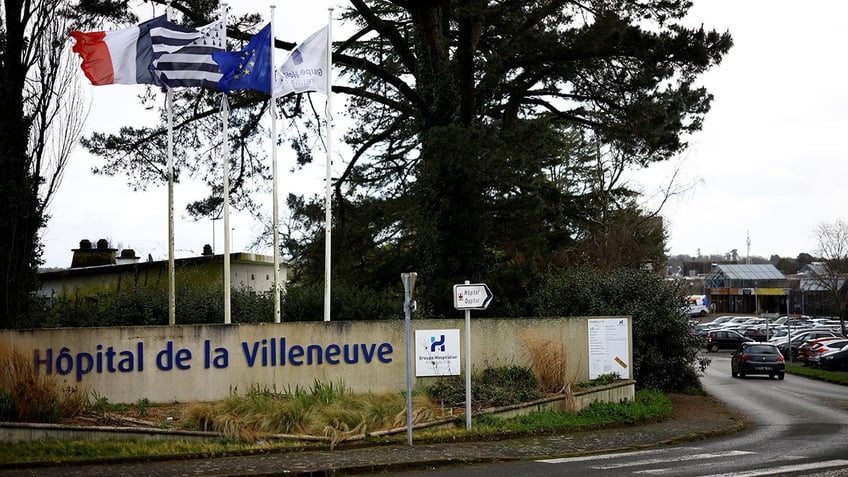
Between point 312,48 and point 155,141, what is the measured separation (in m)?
8.30

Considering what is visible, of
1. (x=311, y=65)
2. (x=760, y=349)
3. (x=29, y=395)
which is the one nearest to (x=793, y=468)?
(x=311, y=65)

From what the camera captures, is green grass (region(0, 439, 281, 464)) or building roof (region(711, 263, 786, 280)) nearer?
green grass (region(0, 439, 281, 464))

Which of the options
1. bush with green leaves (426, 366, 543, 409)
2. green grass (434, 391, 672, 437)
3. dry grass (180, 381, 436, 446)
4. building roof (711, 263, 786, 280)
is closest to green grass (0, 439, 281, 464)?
dry grass (180, 381, 436, 446)

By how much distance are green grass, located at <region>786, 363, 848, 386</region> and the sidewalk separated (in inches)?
902

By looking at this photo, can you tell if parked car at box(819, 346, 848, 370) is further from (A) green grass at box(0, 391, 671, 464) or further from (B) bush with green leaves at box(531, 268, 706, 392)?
(A) green grass at box(0, 391, 671, 464)

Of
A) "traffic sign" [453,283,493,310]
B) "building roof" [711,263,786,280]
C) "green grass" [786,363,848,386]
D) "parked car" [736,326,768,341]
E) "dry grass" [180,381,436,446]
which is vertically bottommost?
"green grass" [786,363,848,386]

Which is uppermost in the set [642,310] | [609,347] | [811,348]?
[642,310]

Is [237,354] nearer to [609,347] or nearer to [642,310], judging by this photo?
[609,347]

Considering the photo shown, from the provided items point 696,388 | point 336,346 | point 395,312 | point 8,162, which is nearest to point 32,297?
point 8,162

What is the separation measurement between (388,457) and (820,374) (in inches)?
1335

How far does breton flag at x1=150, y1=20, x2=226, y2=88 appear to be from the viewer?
62.8 feet

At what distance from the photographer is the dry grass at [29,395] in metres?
16.1

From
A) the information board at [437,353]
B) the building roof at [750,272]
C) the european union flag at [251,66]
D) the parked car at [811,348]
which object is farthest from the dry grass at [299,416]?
the building roof at [750,272]

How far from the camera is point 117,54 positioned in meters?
18.9
